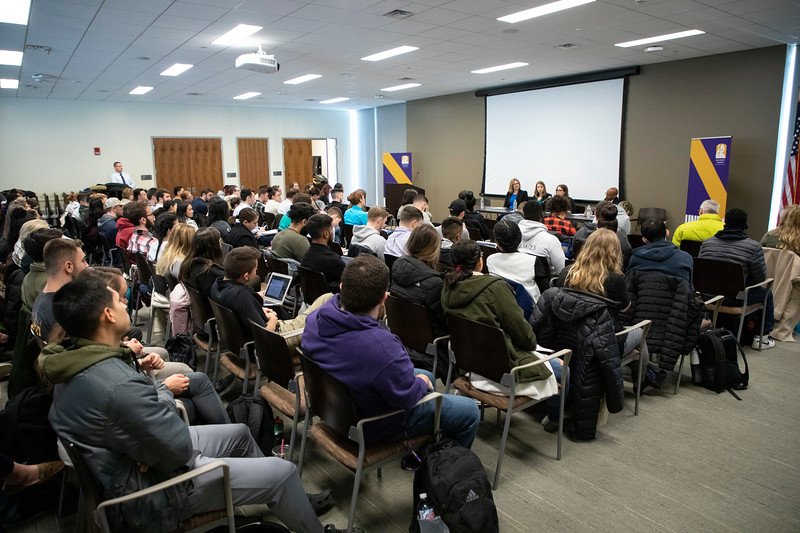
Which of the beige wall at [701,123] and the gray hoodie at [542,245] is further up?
the beige wall at [701,123]

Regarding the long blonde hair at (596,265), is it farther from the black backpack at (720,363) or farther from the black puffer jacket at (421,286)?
the black backpack at (720,363)

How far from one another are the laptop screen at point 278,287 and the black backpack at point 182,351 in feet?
2.08

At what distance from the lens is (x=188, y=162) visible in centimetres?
1436

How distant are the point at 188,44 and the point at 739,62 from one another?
7937 mm

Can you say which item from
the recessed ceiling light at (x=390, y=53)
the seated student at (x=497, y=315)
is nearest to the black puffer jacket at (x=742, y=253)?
the seated student at (x=497, y=315)

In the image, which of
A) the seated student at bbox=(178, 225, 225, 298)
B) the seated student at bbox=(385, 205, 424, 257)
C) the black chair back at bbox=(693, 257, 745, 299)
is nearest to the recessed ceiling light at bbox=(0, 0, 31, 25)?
the seated student at bbox=(178, 225, 225, 298)

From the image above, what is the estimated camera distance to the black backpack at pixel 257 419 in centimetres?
265

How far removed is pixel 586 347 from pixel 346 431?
151 cm

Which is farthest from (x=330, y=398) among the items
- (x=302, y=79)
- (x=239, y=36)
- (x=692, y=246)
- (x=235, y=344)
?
(x=302, y=79)

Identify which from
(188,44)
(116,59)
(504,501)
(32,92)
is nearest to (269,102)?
(32,92)

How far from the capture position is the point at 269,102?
45.6 ft

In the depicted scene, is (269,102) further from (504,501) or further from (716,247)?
(504,501)

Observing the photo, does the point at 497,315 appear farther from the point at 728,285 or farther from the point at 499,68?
the point at 499,68

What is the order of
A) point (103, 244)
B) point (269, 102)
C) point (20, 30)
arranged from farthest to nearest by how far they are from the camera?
point (269, 102) → point (103, 244) → point (20, 30)
